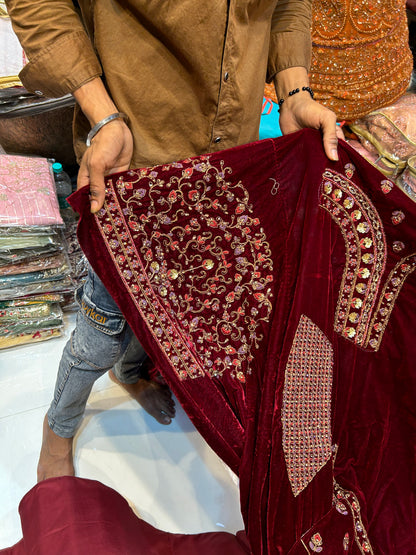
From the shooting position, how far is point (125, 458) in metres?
1.18

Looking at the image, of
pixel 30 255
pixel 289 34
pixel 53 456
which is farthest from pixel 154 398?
pixel 289 34

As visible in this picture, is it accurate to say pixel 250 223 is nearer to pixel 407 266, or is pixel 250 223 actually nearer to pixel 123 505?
pixel 407 266

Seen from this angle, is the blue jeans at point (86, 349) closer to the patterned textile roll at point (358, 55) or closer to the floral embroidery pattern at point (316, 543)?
the floral embroidery pattern at point (316, 543)

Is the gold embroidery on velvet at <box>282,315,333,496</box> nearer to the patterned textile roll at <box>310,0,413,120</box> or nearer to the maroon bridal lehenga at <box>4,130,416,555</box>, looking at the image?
the maroon bridal lehenga at <box>4,130,416,555</box>

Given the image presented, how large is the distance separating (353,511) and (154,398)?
650mm

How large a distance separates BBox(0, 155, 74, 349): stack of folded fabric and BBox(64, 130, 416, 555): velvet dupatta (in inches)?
22.6

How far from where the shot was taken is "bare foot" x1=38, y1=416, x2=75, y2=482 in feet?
3.54

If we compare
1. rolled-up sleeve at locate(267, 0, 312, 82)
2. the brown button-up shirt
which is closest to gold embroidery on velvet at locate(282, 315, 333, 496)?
the brown button-up shirt

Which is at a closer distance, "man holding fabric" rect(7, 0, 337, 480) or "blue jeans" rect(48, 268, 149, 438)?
"man holding fabric" rect(7, 0, 337, 480)

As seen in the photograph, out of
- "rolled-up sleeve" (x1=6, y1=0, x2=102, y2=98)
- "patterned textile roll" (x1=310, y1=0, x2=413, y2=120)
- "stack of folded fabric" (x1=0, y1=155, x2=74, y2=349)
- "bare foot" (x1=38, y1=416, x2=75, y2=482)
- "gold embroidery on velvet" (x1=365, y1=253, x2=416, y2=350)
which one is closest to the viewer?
"rolled-up sleeve" (x1=6, y1=0, x2=102, y2=98)

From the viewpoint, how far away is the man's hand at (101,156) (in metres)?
0.69

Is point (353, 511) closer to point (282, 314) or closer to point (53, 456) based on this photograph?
point (282, 314)

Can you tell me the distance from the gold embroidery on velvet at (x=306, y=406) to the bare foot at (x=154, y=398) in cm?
59

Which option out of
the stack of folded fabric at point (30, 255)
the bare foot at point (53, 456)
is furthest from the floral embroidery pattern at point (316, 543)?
the stack of folded fabric at point (30, 255)
